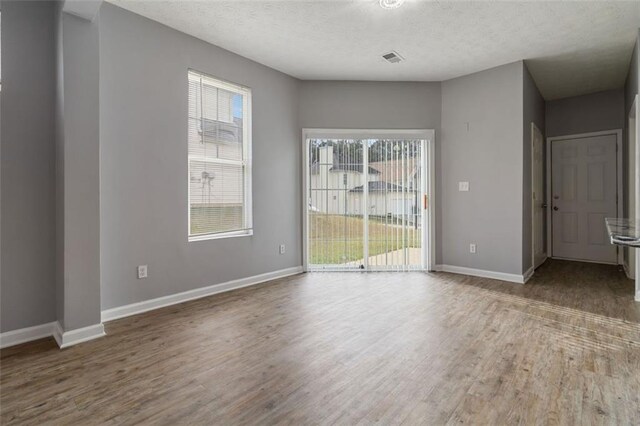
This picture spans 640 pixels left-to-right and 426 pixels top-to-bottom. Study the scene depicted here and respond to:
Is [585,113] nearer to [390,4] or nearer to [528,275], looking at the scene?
[528,275]

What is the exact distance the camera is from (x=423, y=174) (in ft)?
16.2

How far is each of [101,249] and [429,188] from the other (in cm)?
405

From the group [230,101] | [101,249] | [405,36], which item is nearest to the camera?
[101,249]

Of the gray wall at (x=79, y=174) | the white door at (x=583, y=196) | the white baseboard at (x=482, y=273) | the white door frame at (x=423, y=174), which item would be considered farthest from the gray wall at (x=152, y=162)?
the white door at (x=583, y=196)

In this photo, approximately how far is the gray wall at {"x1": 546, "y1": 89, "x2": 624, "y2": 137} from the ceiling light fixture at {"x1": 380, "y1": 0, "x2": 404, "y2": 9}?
442cm

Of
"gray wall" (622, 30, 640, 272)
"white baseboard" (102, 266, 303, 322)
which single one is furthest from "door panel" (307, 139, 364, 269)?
"gray wall" (622, 30, 640, 272)

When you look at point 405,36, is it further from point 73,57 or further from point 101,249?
point 101,249

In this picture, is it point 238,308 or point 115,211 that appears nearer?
point 115,211

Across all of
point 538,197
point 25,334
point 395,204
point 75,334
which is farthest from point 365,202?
point 25,334

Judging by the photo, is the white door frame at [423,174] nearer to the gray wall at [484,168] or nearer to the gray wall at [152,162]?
the gray wall at [484,168]

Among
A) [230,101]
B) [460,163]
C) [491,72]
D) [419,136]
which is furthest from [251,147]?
[491,72]

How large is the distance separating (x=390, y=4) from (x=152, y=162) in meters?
2.58

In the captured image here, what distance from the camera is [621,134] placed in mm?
5227

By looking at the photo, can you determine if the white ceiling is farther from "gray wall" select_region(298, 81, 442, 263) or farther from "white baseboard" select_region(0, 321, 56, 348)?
"white baseboard" select_region(0, 321, 56, 348)
